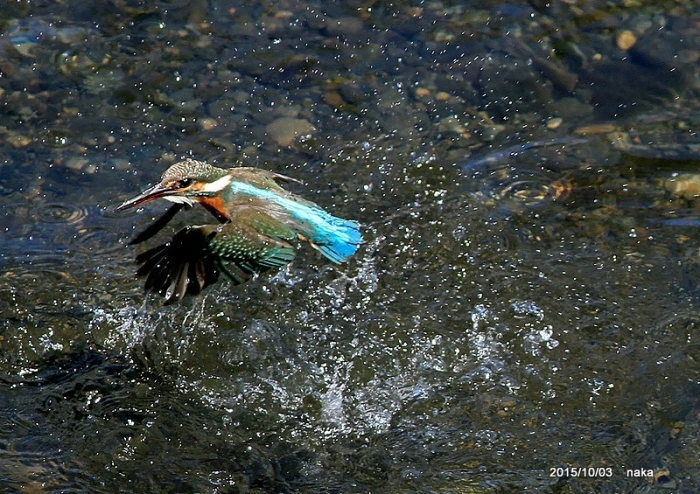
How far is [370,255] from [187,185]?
1193mm

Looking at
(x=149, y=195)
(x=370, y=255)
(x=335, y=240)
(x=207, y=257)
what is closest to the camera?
(x=149, y=195)

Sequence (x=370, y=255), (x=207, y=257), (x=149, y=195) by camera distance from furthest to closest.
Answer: (x=370, y=255) < (x=207, y=257) < (x=149, y=195)

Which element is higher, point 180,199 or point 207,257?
point 180,199

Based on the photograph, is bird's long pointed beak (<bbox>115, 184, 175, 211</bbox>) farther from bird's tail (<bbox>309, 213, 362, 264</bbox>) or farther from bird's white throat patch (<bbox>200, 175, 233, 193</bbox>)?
bird's tail (<bbox>309, 213, 362, 264</bbox>)

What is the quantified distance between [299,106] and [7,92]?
1734mm

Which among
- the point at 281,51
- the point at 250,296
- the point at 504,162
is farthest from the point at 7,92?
the point at 504,162

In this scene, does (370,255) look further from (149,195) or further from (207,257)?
(149,195)

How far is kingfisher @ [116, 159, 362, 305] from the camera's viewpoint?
375cm

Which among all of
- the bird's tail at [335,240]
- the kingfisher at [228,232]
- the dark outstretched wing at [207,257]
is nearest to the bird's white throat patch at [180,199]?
the kingfisher at [228,232]

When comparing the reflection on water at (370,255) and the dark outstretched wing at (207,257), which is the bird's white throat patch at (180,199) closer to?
the dark outstretched wing at (207,257)

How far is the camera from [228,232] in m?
3.88

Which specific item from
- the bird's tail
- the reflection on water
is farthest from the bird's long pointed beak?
the reflection on water

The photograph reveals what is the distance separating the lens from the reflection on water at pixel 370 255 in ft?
12.3

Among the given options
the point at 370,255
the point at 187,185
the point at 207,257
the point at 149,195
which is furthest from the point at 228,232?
the point at 370,255
